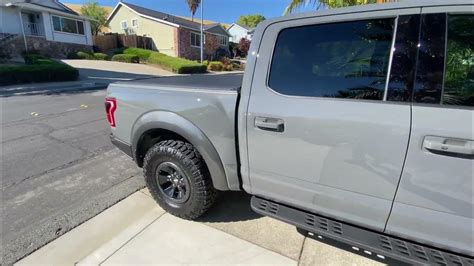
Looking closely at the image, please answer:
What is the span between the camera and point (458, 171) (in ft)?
5.06

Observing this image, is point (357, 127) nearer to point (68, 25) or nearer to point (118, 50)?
point (118, 50)

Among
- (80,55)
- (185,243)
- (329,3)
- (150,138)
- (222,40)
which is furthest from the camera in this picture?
(222,40)

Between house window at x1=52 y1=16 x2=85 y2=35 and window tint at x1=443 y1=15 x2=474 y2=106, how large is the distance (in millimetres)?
31930

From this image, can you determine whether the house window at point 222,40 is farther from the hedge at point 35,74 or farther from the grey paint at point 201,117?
the grey paint at point 201,117

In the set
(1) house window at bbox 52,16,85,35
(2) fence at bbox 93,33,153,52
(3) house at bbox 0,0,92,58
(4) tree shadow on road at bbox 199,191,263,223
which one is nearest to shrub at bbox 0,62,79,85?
(3) house at bbox 0,0,92,58

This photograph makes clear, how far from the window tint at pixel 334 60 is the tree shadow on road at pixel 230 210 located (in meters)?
1.51

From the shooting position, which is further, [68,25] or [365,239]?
[68,25]

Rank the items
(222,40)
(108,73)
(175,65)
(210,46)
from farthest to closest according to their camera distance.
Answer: (222,40) → (210,46) → (175,65) → (108,73)

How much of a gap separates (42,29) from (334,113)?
102ft

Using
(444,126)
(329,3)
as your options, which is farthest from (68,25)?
(444,126)

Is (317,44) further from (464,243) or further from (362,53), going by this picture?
(464,243)

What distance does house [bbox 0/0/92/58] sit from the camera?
76.4ft

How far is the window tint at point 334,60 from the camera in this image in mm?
1809

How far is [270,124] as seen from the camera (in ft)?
6.91
